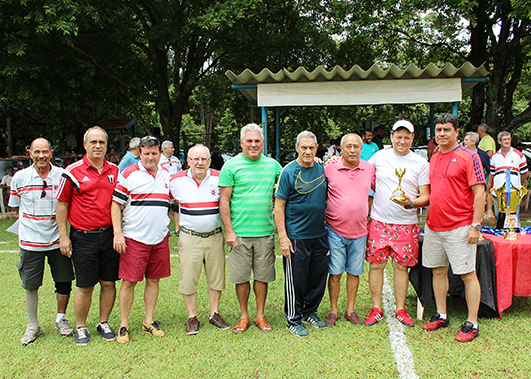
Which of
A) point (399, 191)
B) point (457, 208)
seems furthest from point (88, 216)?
point (457, 208)

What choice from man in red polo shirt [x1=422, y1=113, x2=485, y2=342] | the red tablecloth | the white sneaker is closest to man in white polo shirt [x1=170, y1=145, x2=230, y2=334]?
the white sneaker

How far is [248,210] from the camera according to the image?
389cm

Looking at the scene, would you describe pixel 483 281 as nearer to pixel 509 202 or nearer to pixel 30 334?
pixel 509 202

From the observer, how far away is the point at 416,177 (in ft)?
12.9

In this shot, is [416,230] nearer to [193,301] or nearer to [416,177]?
[416,177]

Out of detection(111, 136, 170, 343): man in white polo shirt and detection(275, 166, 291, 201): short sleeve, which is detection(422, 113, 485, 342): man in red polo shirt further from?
detection(111, 136, 170, 343): man in white polo shirt

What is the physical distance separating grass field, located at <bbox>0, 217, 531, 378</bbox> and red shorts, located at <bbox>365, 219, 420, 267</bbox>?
0.67 meters

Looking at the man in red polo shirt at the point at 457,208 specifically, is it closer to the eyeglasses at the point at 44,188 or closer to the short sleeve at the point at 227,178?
the short sleeve at the point at 227,178

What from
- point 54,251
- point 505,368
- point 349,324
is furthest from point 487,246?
point 54,251

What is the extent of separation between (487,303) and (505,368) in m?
0.89

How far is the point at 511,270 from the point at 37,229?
457 cm

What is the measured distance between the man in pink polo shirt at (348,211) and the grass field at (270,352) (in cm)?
53

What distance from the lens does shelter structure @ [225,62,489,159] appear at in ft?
25.0

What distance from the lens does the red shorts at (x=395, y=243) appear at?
3982 millimetres
